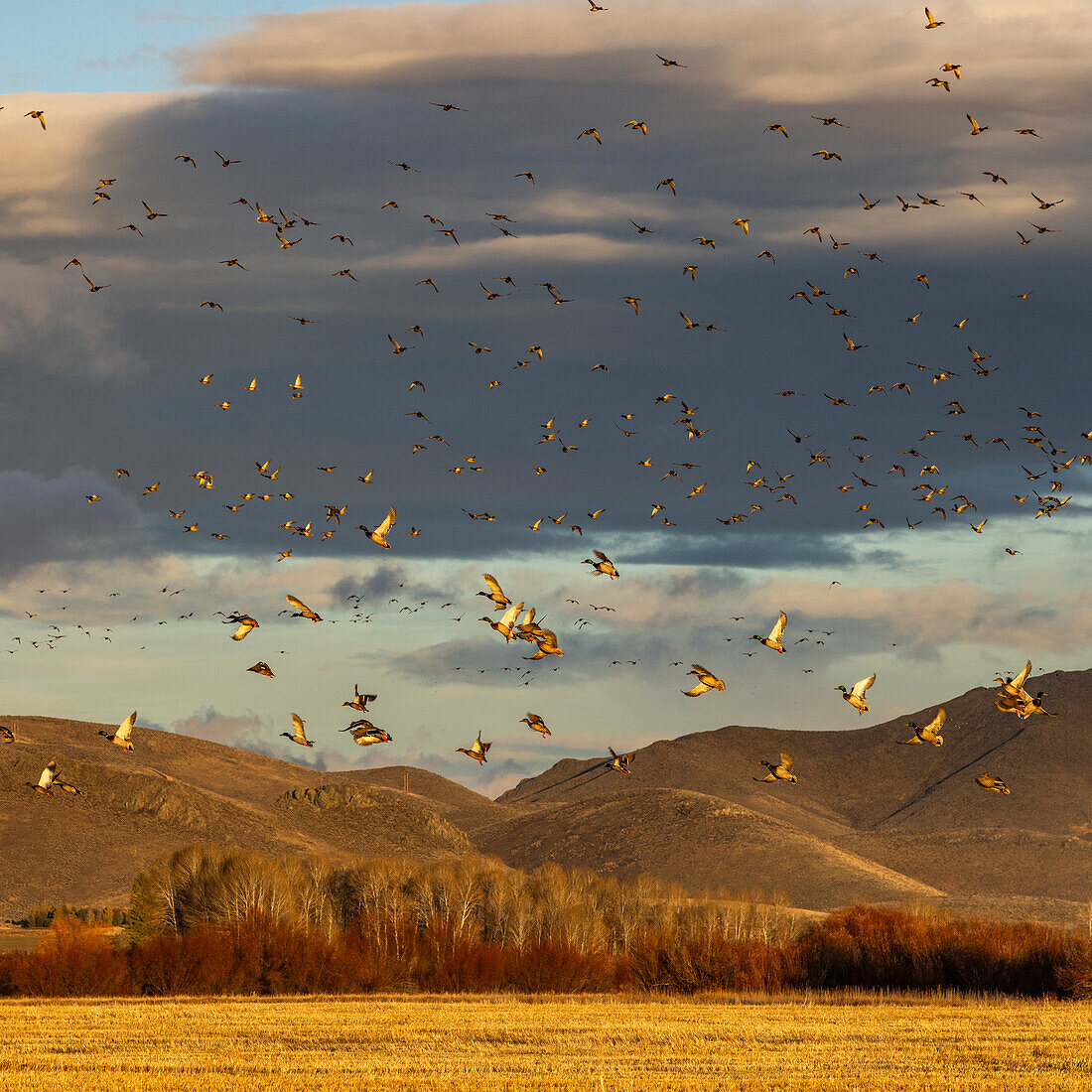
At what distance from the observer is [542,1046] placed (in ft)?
190

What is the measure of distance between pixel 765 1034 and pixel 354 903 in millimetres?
59015

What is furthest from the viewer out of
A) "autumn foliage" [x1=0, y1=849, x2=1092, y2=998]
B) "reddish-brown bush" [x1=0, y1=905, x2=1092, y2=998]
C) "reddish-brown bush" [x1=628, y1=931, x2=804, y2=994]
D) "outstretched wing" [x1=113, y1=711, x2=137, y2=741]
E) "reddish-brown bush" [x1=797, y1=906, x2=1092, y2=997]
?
"reddish-brown bush" [x1=628, y1=931, x2=804, y2=994]

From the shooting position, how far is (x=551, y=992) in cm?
8944

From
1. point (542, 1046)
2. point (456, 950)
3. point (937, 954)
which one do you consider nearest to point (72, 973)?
point (456, 950)

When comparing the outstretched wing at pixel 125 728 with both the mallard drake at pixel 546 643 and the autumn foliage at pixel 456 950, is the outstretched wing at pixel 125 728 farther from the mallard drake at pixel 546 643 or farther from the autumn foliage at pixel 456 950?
the autumn foliage at pixel 456 950

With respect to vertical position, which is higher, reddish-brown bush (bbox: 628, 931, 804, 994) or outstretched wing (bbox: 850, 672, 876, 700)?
outstretched wing (bbox: 850, 672, 876, 700)

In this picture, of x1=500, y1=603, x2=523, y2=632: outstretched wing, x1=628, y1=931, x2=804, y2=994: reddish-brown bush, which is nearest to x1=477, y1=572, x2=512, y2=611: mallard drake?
x1=500, y1=603, x2=523, y2=632: outstretched wing

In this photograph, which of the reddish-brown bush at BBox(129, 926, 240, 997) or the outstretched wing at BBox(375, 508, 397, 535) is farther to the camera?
the reddish-brown bush at BBox(129, 926, 240, 997)

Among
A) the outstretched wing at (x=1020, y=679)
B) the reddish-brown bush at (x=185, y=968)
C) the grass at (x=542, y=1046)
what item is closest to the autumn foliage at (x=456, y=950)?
the reddish-brown bush at (x=185, y=968)

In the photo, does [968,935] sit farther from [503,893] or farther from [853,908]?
[503,893]

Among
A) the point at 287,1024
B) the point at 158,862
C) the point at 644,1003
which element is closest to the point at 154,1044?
the point at 287,1024

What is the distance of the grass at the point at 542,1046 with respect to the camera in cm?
4744

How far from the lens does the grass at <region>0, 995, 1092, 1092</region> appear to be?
4744cm

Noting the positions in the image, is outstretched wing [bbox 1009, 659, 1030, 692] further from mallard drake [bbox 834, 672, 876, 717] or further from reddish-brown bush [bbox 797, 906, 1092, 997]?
reddish-brown bush [bbox 797, 906, 1092, 997]
